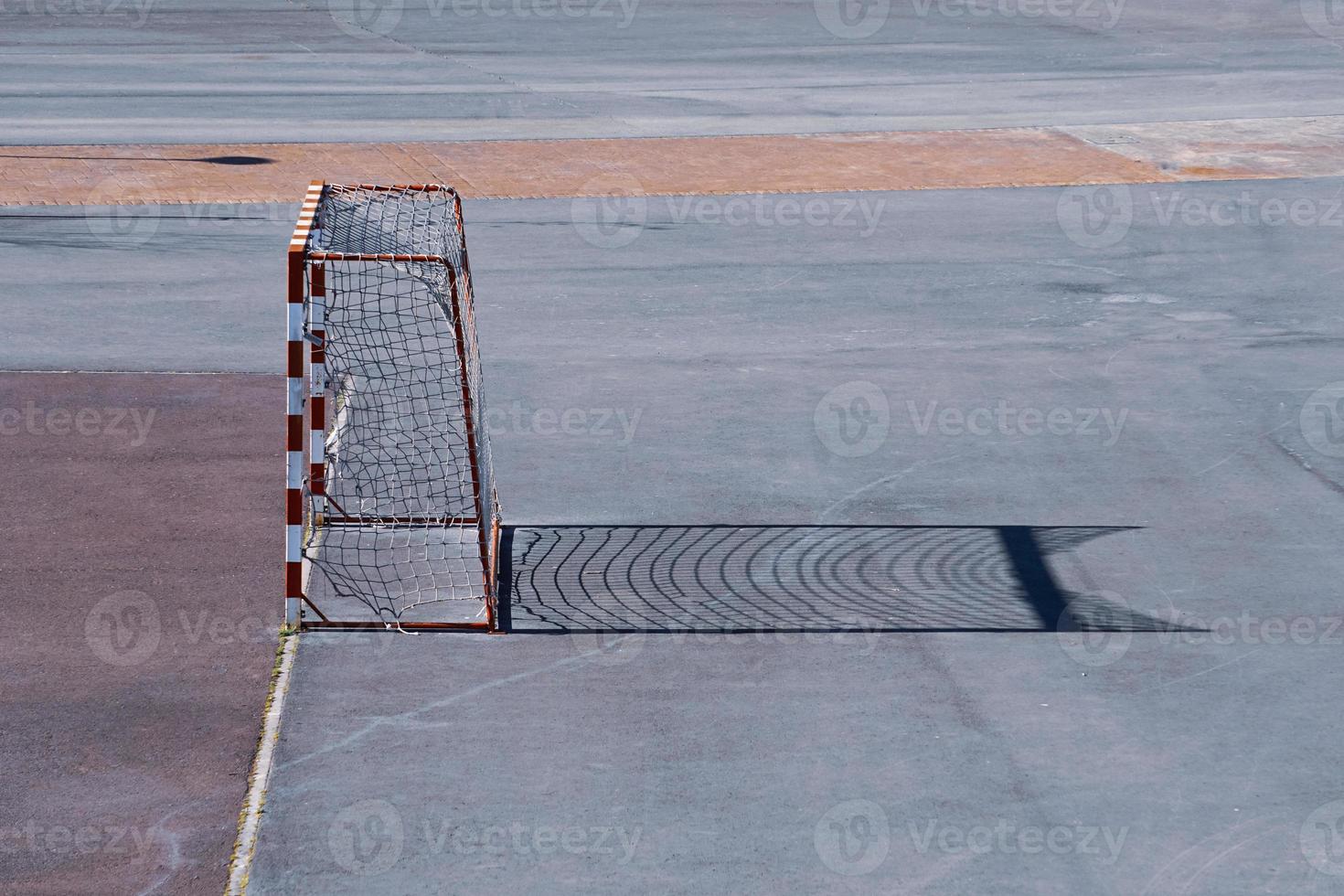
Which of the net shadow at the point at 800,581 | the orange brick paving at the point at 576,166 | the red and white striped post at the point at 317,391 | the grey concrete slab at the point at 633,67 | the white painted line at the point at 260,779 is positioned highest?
the grey concrete slab at the point at 633,67

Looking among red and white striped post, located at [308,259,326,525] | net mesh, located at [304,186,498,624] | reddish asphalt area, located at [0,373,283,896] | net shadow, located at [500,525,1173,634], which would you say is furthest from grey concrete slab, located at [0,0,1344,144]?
net shadow, located at [500,525,1173,634]

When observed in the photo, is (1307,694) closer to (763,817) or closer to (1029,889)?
(1029,889)

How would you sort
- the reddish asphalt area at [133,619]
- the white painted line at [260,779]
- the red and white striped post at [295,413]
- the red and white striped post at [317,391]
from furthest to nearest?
the red and white striped post at [317,391] < the red and white striped post at [295,413] < the reddish asphalt area at [133,619] < the white painted line at [260,779]

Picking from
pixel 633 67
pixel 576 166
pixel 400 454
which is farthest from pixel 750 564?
pixel 633 67

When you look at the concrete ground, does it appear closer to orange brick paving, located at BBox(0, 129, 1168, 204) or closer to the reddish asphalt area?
the reddish asphalt area

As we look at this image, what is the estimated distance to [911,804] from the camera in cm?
725

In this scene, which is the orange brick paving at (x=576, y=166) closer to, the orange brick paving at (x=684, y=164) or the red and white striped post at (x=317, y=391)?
the orange brick paving at (x=684, y=164)

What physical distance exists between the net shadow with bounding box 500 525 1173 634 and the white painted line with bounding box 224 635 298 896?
52.1 inches

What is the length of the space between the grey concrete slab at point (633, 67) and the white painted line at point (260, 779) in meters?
15.0

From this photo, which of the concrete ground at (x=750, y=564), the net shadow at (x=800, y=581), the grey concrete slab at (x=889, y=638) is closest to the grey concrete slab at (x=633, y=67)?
the concrete ground at (x=750, y=564)

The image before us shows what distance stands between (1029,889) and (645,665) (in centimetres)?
265

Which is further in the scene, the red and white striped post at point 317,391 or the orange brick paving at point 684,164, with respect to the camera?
the orange brick paving at point 684,164

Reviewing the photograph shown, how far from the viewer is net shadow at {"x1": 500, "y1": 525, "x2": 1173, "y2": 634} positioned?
29.5 ft

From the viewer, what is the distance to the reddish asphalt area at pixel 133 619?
691 cm
